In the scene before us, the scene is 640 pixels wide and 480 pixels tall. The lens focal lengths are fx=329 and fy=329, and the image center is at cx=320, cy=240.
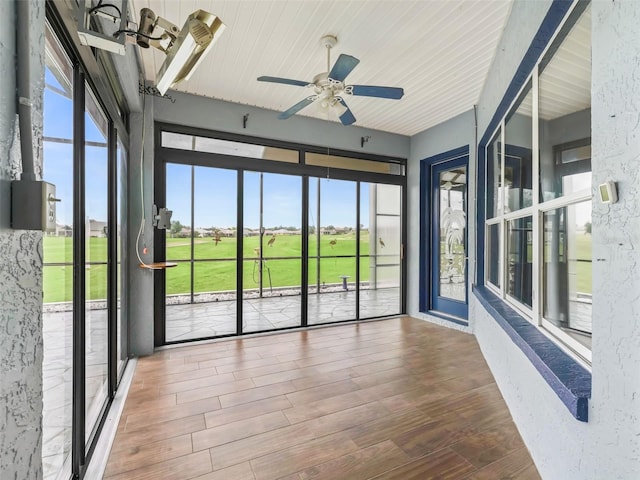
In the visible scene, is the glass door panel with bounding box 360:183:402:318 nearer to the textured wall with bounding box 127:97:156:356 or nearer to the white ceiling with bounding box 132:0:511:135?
the white ceiling with bounding box 132:0:511:135

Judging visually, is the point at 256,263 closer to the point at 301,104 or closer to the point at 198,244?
the point at 198,244

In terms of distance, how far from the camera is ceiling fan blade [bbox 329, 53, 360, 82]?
7.43 ft

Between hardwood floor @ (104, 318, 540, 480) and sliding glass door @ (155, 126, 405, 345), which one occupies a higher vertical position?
sliding glass door @ (155, 126, 405, 345)

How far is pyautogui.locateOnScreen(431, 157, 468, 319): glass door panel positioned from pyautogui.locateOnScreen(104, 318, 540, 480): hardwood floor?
3.95 ft

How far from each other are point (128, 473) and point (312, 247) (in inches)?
134

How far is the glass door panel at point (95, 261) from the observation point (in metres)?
1.97

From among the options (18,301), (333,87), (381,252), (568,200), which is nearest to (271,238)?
(381,252)

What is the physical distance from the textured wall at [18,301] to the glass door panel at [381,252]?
4.47 meters

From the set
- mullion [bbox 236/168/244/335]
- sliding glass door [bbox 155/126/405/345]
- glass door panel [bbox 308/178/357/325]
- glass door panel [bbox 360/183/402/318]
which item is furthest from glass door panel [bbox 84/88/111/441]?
glass door panel [bbox 360/183/402/318]

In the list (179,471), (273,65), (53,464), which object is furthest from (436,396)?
(273,65)

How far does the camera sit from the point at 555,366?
1.50 m

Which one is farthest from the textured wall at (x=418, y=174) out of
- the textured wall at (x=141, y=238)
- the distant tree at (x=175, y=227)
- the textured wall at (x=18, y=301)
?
the textured wall at (x=18, y=301)

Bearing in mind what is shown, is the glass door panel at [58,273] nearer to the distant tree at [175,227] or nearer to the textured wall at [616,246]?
the textured wall at [616,246]

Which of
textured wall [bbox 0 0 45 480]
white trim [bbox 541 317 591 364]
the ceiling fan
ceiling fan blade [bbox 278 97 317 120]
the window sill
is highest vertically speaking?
the ceiling fan
